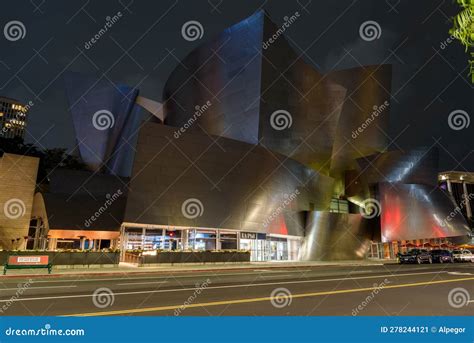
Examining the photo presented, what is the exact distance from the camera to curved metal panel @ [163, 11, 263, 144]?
3638cm

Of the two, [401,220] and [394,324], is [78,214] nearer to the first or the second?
[394,324]

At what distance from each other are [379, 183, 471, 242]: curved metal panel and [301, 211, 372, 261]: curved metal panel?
6432mm

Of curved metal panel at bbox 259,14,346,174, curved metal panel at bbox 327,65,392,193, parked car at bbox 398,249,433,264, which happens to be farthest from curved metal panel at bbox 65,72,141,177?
parked car at bbox 398,249,433,264

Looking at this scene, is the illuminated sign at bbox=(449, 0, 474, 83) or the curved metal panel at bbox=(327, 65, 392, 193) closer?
the illuminated sign at bbox=(449, 0, 474, 83)

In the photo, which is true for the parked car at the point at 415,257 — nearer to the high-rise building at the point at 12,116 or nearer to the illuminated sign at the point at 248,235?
the illuminated sign at the point at 248,235

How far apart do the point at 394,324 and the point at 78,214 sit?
2947 cm

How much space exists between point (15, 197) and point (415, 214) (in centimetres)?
4255

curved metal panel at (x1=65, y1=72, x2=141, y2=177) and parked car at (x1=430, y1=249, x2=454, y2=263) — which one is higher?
curved metal panel at (x1=65, y1=72, x2=141, y2=177)

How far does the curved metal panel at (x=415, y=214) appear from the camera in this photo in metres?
42.3

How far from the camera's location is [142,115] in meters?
49.2

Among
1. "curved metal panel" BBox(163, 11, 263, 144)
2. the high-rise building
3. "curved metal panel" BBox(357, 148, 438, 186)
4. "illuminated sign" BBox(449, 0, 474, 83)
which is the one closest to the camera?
"illuminated sign" BBox(449, 0, 474, 83)

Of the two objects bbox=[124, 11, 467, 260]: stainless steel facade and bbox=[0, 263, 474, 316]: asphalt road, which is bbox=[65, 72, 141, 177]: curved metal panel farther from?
bbox=[0, 263, 474, 316]: asphalt road

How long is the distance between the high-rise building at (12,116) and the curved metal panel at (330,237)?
165477 millimetres

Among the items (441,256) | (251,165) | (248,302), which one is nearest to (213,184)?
(251,165)
